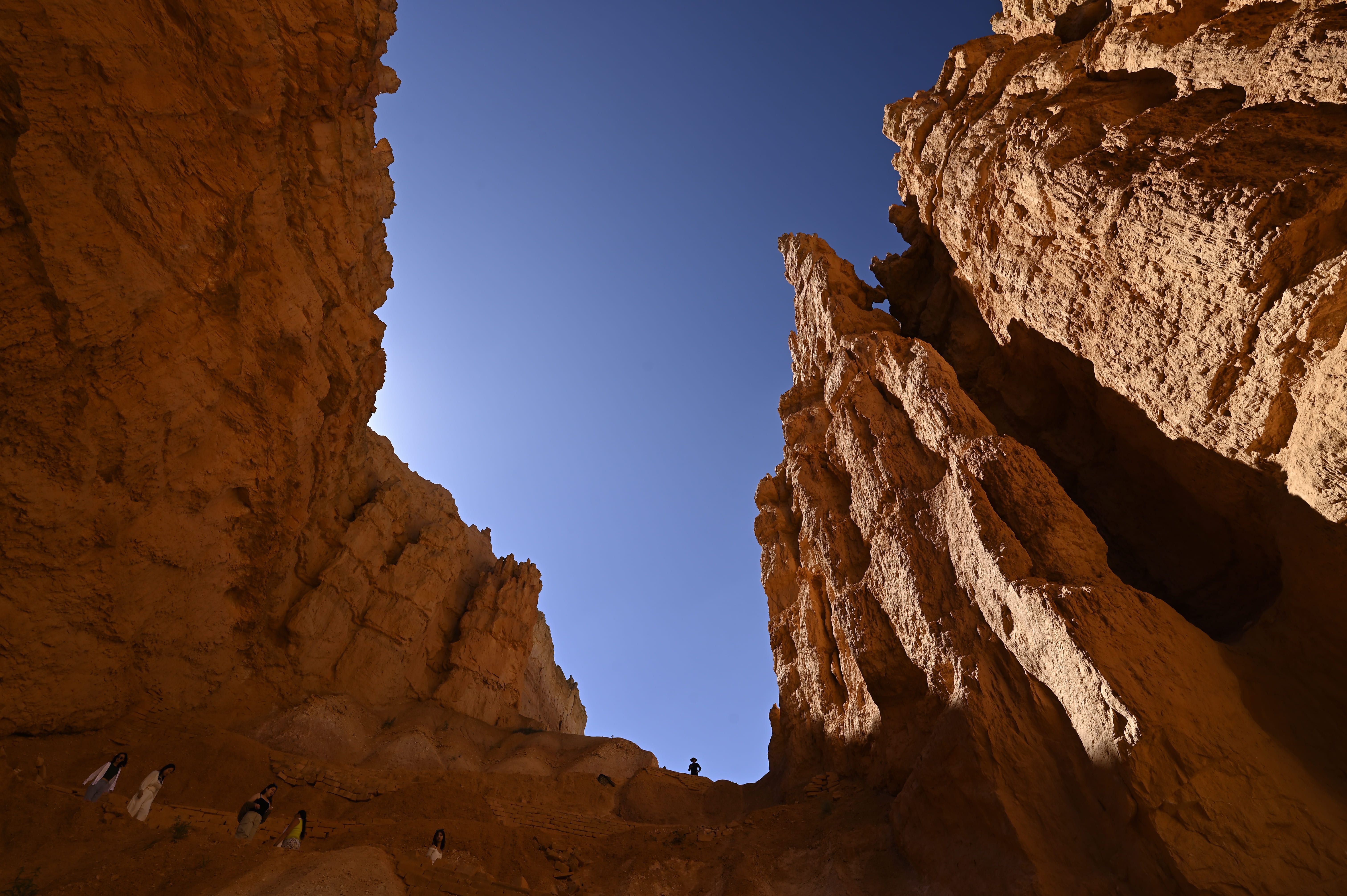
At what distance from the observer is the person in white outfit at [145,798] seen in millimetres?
11242

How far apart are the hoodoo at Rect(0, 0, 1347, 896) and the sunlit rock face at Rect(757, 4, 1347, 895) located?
0.25 feet

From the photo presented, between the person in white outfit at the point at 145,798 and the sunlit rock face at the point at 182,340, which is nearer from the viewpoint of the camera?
the person in white outfit at the point at 145,798

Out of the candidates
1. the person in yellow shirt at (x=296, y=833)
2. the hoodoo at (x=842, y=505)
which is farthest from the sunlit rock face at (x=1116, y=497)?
the person in yellow shirt at (x=296, y=833)

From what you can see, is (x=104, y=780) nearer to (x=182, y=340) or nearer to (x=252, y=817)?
(x=252, y=817)

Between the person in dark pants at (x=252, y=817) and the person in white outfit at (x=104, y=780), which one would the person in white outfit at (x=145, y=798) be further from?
the person in dark pants at (x=252, y=817)

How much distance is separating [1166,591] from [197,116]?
22684 millimetres

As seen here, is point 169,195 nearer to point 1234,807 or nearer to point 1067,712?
point 1067,712

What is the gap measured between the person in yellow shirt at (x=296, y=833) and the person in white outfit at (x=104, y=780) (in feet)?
9.75

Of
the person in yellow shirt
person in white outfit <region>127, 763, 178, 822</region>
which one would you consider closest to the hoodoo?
person in white outfit <region>127, 763, 178, 822</region>

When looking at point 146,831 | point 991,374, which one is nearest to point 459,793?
point 146,831

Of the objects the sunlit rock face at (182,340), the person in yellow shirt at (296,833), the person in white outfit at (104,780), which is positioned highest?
the sunlit rock face at (182,340)

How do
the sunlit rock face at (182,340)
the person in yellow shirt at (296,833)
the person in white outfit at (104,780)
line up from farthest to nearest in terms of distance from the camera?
the person in yellow shirt at (296,833) → the sunlit rock face at (182,340) → the person in white outfit at (104,780)

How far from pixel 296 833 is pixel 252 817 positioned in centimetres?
86

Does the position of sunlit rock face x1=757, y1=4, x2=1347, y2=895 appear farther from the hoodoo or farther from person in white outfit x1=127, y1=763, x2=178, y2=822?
person in white outfit x1=127, y1=763, x2=178, y2=822
